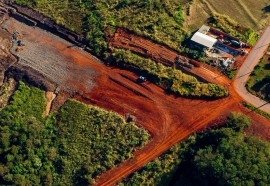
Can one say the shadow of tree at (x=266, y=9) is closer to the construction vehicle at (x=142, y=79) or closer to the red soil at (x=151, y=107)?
the red soil at (x=151, y=107)

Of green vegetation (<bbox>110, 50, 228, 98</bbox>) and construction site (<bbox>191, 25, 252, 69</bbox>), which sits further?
construction site (<bbox>191, 25, 252, 69</bbox>)

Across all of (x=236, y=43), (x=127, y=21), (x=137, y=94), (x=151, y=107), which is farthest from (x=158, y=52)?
(x=236, y=43)

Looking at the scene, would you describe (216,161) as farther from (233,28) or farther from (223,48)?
(233,28)

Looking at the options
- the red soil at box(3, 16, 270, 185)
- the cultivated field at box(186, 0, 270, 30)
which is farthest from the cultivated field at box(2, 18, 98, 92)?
the cultivated field at box(186, 0, 270, 30)

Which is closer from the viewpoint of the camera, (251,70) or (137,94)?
(251,70)

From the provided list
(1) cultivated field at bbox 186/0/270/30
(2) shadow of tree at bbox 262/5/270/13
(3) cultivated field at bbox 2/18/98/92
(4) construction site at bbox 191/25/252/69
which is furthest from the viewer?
(2) shadow of tree at bbox 262/5/270/13

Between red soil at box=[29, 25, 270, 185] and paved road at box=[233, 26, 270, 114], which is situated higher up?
paved road at box=[233, 26, 270, 114]

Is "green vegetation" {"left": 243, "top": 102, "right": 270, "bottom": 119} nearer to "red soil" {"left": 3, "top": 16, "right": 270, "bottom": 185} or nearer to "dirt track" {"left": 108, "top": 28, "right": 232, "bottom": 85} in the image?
"red soil" {"left": 3, "top": 16, "right": 270, "bottom": 185}

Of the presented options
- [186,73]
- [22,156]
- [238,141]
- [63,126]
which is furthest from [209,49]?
[22,156]

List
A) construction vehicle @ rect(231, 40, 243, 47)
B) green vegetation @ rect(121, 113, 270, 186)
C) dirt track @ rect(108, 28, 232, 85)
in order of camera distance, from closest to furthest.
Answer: green vegetation @ rect(121, 113, 270, 186), dirt track @ rect(108, 28, 232, 85), construction vehicle @ rect(231, 40, 243, 47)
